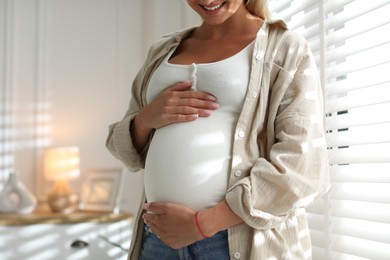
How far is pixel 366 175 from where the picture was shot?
1.30 meters

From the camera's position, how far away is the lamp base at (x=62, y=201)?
2576 millimetres

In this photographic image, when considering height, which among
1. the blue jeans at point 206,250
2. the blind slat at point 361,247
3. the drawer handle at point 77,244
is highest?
the blue jeans at point 206,250

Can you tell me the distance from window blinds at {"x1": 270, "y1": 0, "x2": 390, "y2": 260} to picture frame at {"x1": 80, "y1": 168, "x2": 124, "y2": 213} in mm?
1370

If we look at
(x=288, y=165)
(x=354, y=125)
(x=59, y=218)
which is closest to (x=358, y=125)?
(x=354, y=125)

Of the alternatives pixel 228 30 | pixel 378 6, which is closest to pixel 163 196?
pixel 228 30

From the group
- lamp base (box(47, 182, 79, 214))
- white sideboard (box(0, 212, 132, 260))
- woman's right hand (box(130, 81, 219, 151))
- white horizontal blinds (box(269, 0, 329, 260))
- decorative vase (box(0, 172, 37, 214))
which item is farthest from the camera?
lamp base (box(47, 182, 79, 214))

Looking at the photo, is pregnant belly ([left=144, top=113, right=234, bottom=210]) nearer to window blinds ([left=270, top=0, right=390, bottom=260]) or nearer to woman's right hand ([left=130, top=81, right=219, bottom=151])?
woman's right hand ([left=130, top=81, right=219, bottom=151])

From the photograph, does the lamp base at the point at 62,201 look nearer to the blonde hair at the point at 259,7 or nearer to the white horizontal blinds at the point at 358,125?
the white horizontal blinds at the point at 358,125

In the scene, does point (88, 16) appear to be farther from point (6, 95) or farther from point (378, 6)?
point (378, 6)

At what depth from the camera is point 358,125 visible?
1.33 meters

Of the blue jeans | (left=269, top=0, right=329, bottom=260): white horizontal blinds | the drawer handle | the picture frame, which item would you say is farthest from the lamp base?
the blue jeans

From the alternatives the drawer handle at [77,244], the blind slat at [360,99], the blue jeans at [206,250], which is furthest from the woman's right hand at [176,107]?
the drawer handle at [77,244]

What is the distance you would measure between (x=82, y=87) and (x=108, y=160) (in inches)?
17.5

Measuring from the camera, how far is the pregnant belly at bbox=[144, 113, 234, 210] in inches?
40.8
